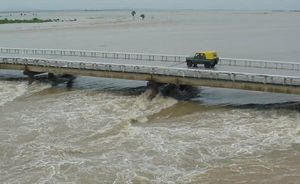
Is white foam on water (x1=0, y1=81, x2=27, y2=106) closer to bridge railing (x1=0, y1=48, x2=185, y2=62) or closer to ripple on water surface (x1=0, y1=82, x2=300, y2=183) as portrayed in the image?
ripple on water surface (x1=0, y1=82, x2=300, y2=183)

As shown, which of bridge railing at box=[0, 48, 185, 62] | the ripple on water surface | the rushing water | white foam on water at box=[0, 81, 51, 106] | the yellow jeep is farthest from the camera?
bridge railing at box=[0, 48, 185, 62]

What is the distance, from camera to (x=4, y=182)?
2198 centimetres

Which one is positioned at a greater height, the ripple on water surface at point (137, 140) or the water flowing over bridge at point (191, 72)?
the water flowing over bridge at point (191, 72)

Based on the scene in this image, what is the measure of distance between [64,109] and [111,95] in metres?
5.97

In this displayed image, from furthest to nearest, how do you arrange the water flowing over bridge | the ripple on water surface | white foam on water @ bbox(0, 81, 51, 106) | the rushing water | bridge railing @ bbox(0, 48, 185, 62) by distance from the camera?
bridge railing @ bbox(0, 48, 185, 62), white foam on water @ bbox(0, 81, 51, 106), the water flowing over bridge, the ripple on water surface, the rushing water

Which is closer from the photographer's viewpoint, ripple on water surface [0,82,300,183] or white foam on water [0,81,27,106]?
ripple on water surface [0,82,300,183]

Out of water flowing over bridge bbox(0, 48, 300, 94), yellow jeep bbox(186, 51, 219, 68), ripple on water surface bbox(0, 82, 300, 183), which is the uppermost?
yellow jeep bbox(186, 51, 219, 68)

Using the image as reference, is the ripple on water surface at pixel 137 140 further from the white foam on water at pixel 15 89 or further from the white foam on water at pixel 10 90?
the white foam on water at pixel 15 89

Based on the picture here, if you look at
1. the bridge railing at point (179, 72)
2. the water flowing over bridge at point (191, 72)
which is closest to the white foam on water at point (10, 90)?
the water flowing over bridge at point (191, 72)

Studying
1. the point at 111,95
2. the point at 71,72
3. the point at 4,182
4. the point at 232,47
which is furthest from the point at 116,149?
the point at 232,47

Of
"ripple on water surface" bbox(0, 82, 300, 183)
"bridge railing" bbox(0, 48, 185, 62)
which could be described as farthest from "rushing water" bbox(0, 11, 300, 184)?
"bridge railing" bbox(0, 48, 185, 62)

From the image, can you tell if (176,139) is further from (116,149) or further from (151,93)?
(151,93)

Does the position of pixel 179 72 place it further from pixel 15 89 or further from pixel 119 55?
pixel 119 55

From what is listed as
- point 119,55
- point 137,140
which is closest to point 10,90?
point 119,55
